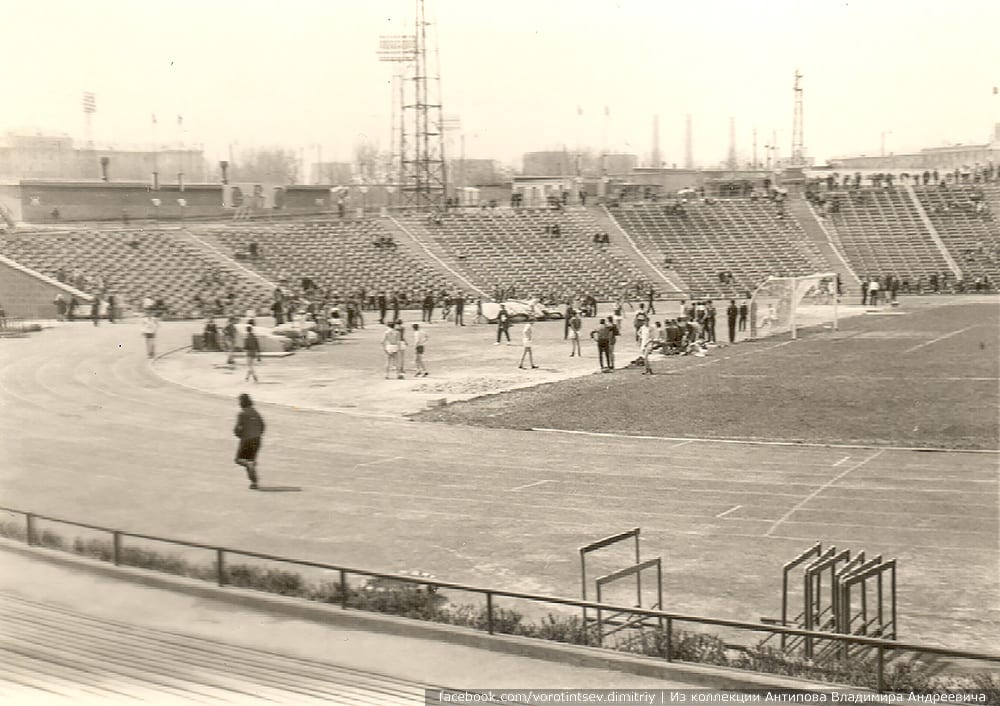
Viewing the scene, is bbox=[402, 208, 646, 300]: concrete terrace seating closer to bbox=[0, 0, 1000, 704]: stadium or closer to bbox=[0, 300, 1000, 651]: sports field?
bbox=[0, 0, 1000, 704]: stadium

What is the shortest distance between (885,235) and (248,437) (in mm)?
62264

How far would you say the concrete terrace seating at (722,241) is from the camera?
67.2 meters

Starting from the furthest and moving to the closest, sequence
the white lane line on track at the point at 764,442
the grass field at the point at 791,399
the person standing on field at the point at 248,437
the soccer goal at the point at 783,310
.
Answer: the soccer goal at the point at 783,310
the grass field at the point at 791,399
the white lane line on track at the point at 764,442
the person standing on field at the point at 248,437

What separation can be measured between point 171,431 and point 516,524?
401 inches

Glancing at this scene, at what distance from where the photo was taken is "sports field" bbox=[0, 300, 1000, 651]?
1380 centimetres

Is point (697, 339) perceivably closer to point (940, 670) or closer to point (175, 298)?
point (175, 298)

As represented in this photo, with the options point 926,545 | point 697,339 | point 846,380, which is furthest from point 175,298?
point 926,545

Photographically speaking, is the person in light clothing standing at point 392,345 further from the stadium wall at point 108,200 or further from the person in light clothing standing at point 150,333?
the stadium wall at point 108,200

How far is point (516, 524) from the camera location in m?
15.6

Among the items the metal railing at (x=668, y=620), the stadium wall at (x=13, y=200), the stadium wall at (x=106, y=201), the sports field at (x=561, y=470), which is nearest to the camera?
the metal railing at (x=668, y=620)

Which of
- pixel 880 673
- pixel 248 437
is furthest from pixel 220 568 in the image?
pixel 248 437

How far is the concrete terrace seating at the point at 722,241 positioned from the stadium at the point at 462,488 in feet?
29.3

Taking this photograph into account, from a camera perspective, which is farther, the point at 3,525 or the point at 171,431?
the point at 171,431

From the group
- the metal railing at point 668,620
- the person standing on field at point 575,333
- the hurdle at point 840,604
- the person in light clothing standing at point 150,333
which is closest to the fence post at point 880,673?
the metal railing at point 668,620
